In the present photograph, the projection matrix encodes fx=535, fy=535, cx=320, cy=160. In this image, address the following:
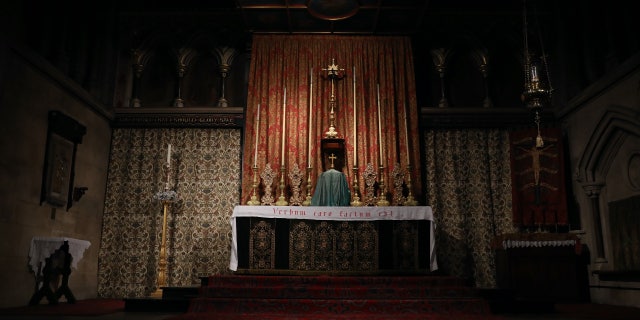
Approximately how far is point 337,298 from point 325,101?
458cm

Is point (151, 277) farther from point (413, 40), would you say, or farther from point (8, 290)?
point (413, 40)

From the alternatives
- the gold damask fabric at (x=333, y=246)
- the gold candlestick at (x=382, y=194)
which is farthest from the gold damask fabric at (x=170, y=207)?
the gold candlestick at (x=382, y=194)

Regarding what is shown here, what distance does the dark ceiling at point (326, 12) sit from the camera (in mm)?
9633

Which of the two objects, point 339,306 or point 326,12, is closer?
point 339,306

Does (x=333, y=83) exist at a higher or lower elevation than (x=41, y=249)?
higher

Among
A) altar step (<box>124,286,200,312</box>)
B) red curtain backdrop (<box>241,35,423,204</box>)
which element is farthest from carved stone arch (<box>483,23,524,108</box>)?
altar step (<box>124,286,200,312</box>)

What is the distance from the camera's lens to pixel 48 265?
7.22 meters

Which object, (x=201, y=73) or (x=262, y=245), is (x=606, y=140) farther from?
(x=201, y=73)

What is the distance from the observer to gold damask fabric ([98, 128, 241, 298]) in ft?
31.9

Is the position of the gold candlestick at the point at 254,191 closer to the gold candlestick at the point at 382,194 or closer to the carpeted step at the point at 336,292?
the gold candlestick at the point at 382,194

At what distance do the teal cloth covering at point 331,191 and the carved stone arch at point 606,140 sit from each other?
13.5 feet

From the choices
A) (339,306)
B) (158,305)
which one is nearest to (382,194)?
(339,306)

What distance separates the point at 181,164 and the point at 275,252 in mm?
Result: 3124

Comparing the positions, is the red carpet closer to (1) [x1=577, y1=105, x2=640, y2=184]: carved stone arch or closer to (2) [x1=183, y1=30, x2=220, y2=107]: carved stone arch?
(2) [x1=183, y1=30, x2=220, y2=107]: carved stone arch
